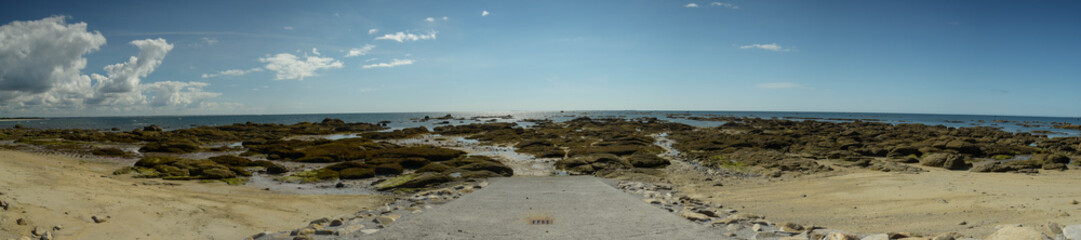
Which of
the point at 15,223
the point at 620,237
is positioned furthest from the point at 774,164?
the point at 15,223

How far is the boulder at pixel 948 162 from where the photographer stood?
76.8 feet

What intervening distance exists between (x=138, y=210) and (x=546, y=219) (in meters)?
9.71

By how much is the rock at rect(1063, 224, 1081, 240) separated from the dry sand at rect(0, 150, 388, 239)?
14.9 meters

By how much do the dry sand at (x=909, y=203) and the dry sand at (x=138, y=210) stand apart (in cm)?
1245

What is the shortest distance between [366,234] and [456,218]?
2.30 metres

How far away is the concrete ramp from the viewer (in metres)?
9.41

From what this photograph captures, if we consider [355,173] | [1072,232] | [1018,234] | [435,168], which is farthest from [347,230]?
[435,168]

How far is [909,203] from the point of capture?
458 inches

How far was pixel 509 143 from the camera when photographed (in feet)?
147

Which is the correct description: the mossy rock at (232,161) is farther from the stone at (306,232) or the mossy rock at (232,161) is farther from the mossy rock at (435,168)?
the stone at (306,232)

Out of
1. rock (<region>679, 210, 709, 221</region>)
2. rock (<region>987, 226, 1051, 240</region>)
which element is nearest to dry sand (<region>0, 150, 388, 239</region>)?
rock (<region>679, 210, 709, 221</region>)

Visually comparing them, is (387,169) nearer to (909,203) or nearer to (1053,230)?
Answer: (909,203)

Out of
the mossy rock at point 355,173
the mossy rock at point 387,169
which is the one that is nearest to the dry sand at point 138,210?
the mossy rock at point 355,173

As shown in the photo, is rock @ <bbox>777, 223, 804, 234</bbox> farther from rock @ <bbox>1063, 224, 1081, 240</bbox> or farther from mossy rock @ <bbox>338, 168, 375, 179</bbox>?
mossy rock @ <bbox>338, 168, 375, 179</bbox>
